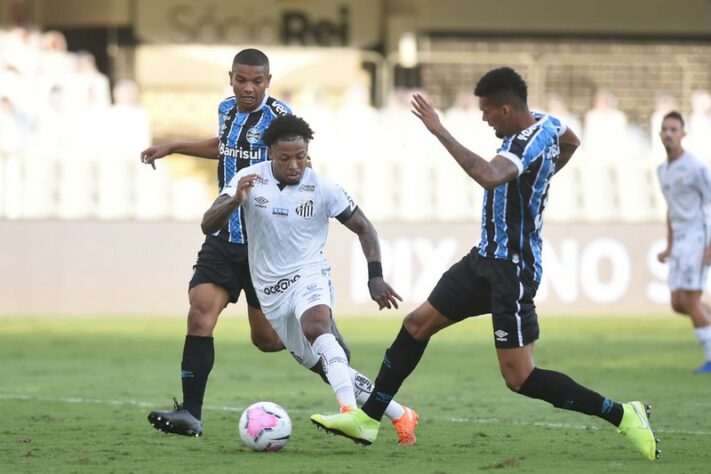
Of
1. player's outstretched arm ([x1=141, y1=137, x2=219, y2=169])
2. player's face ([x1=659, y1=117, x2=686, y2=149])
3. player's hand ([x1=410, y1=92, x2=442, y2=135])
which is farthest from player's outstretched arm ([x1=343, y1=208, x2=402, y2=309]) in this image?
player's face ([x1=659, y1=117, x2=686, y2=149])

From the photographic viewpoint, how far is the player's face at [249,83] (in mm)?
8867

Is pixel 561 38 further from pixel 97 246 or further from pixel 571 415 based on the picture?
pixel 571 415

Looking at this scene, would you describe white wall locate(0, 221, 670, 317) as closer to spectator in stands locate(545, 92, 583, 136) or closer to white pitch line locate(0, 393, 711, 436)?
spectator in stands locate(545, 92, 583, 136)

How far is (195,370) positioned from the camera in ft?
28.7

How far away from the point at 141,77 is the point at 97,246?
763 centimetres

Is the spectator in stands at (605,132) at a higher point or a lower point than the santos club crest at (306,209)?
higher

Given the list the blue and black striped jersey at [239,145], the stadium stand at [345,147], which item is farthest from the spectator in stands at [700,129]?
the blue and black striped jersey at [239,145]

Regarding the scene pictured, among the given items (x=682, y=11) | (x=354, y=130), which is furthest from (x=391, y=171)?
(x=682, y=11)

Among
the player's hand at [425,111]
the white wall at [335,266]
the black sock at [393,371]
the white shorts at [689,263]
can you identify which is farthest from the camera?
the white wall at [335,266]

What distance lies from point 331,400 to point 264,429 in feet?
10.1

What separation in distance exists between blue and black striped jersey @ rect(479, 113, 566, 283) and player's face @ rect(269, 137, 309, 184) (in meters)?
1.02

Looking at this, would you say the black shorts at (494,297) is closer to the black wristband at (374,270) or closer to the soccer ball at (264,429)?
the black wristband at (374,270)

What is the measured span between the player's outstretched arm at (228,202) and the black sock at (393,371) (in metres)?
1.10

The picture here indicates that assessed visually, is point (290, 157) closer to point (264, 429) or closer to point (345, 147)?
point (264, 429)
